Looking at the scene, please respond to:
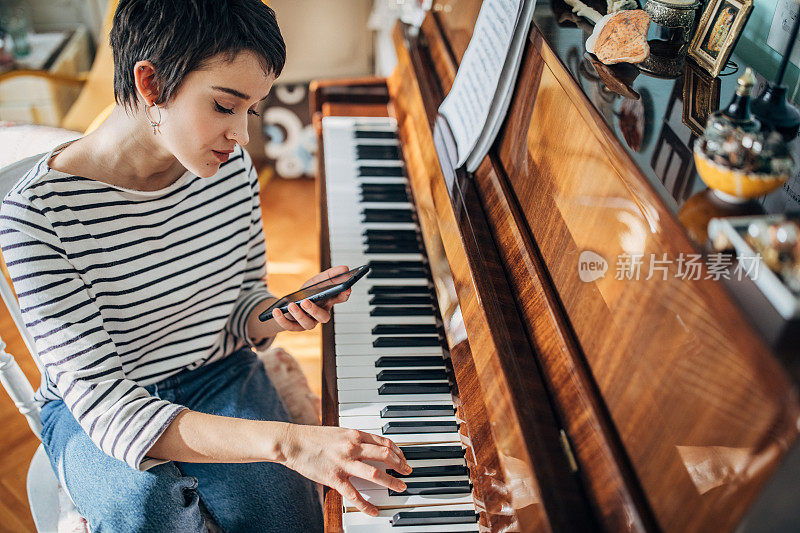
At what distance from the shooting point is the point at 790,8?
1.15 meters

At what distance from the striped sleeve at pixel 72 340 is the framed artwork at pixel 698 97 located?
1.07 meters

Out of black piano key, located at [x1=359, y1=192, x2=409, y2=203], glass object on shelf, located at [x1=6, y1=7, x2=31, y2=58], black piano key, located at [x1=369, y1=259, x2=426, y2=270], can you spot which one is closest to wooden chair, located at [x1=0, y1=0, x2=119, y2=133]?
glass object on shelf, located at [x1=6, y1=7, x2=31, y2=58]

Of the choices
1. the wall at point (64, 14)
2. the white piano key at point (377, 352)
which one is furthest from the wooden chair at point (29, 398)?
the wall at point (64, 14)

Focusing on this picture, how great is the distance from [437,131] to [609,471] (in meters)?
1.06

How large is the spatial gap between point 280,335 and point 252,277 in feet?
4.50

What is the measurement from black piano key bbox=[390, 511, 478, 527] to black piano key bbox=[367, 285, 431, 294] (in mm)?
607

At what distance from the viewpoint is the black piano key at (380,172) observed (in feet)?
6.45

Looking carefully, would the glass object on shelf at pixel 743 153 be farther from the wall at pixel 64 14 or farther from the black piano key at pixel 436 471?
the wall at pixel 64 14

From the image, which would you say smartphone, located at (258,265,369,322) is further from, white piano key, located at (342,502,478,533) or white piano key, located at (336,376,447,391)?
white piano key, located at (342,502,478,533)

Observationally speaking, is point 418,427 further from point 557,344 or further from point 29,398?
point 29,398

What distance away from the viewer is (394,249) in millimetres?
1696

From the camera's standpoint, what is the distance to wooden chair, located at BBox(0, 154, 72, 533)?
133 centimetres

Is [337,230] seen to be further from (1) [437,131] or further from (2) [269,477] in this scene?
(2) [269,477]

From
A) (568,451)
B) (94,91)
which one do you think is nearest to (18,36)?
(94,91)
